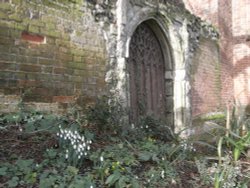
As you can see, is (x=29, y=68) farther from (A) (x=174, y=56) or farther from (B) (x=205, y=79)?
(B) (x=205, y=79)

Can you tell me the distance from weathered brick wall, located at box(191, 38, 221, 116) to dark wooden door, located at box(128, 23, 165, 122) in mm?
1270

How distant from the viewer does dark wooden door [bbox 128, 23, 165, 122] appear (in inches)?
245

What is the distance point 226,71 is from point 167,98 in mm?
3661

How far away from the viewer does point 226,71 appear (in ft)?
32.7

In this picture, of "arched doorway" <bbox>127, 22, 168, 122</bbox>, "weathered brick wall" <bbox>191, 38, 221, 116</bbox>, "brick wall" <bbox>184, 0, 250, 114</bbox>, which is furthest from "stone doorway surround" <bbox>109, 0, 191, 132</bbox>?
"brick wall" <bbox>184, 0, 250, 114</bbox>

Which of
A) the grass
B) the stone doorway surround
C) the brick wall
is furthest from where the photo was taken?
the brick wall

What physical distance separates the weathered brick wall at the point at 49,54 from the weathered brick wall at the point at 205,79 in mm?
3513

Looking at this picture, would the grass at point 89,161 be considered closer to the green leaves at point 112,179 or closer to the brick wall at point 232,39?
the green leaves at point 112,179

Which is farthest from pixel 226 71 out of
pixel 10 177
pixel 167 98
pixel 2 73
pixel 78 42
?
pixel 10 177

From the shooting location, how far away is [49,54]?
14.8ft

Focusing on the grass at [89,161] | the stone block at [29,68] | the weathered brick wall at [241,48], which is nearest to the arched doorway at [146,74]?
the grass at [89,161]

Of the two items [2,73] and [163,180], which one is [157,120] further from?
[2,73]

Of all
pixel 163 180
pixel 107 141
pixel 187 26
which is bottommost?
pixel 163 180

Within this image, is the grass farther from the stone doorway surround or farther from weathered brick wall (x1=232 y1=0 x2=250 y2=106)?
weathered brick wall (x1=232 y1=0 x2=250 y2=106)
